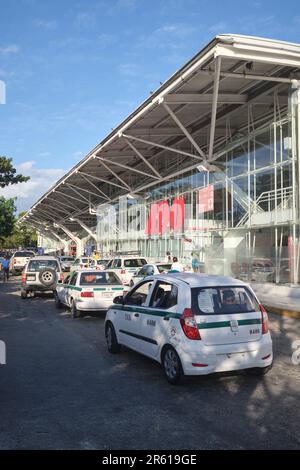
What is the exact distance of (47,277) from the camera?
744 inches

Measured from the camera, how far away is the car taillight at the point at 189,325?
647cm

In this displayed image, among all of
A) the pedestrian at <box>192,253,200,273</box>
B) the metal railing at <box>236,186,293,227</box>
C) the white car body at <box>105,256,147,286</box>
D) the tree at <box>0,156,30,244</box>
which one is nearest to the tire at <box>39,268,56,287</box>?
the white car body at <box>105,256,147,286</box>

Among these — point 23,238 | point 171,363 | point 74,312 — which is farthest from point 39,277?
point 23,238

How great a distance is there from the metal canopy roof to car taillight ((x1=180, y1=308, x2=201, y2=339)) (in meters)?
11.7

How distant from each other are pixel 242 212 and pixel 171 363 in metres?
17.3

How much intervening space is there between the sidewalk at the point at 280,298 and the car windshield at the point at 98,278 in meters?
4.89

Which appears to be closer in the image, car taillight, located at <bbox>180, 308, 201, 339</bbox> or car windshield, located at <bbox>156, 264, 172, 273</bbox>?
car taillight, located at <bbox>180, 308, 201, 339</bbox>

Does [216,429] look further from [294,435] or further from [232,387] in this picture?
[232,387]

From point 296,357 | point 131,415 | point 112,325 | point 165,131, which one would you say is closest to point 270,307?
point 296,357

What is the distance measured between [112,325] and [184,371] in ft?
9.00

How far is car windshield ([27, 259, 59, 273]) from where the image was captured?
776 inches

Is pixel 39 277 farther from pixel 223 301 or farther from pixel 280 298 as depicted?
pixel 223 301

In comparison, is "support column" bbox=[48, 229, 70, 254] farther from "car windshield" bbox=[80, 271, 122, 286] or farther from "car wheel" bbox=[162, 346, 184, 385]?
"car wheel" bbox=[162, 346, 184, 385]
